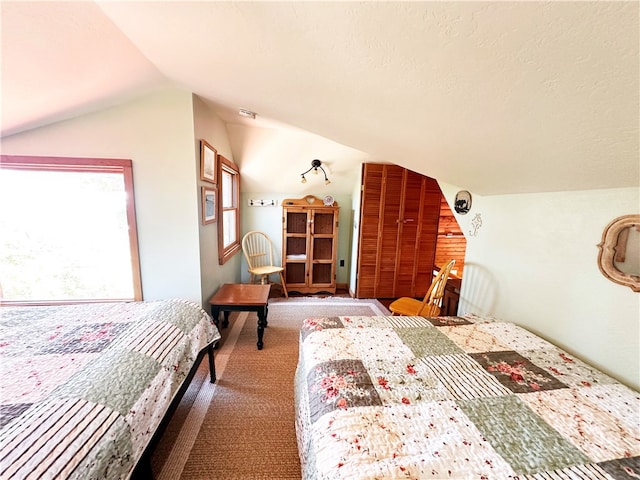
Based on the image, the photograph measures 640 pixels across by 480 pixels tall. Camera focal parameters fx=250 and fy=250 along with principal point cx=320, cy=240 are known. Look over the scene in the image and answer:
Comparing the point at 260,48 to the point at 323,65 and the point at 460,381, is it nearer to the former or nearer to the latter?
the point at 323,65

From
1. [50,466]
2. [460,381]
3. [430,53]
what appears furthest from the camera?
[460,381]

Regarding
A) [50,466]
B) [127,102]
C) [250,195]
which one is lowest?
[50,466]

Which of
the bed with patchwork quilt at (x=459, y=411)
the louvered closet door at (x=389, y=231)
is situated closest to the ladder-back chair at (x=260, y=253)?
the louvered closet door at (x=389, y=231)

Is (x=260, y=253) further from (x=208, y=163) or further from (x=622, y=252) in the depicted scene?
(x=622, y=252)

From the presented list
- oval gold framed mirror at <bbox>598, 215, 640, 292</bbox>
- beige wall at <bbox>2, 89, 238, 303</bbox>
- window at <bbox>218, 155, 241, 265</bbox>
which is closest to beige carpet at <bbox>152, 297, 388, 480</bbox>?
beige wall at <bbox>2, 89, 238, 303</bbox>

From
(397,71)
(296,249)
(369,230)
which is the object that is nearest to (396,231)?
(369,230)

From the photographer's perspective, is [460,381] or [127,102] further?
[127,102]

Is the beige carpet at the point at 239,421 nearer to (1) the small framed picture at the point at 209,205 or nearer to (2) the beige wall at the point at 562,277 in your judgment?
(1) the small framed picture at the point at 209,205

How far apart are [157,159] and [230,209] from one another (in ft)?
4.42

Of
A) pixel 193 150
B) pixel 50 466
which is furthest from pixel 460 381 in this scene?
pixel 193 150

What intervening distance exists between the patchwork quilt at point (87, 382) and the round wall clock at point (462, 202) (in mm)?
2365

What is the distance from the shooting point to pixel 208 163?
7.73ft

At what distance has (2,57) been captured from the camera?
1195mm

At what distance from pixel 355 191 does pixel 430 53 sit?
3.07 m
